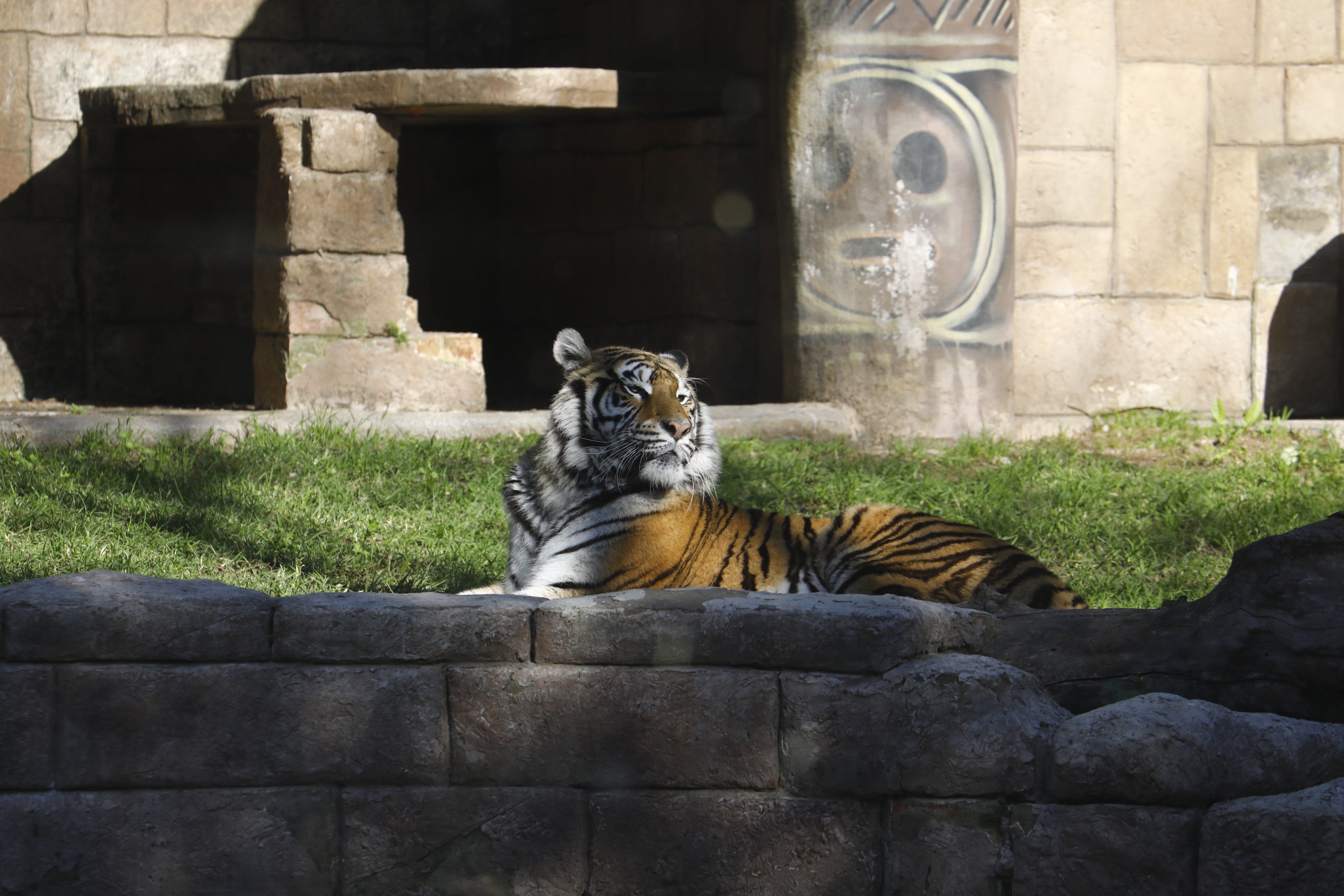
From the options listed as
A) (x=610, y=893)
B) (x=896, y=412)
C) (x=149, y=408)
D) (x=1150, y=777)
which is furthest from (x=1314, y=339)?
(x=149, y=408)

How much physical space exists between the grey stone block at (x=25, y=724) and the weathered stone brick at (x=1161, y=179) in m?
6.73

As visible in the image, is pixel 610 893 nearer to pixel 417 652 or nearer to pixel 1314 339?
pixel 417 652

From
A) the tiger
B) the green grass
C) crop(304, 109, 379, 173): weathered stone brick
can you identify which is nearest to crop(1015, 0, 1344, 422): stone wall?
the green grass

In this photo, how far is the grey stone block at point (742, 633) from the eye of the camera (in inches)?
101

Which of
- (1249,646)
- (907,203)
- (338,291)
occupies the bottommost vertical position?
(1249,646)

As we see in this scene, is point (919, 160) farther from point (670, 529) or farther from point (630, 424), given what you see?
point (670, 529)

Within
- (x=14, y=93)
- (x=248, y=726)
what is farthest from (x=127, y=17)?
(x=248, y=726)

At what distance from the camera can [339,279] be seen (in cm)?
695

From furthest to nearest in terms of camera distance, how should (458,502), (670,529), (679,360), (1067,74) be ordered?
(1067,74)
(458,502)
(679,360)
(670,529)

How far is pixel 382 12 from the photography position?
9.93m

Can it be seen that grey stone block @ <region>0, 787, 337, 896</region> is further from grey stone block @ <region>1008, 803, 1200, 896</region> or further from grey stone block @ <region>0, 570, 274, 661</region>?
grey stone block @ <region>1008, 803, 1200, 896</region>

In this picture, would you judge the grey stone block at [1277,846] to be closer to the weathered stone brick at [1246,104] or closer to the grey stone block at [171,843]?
the grey stone block at [171,843]

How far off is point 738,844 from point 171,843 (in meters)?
1.17

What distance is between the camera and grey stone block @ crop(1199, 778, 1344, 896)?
2275 millimetres
